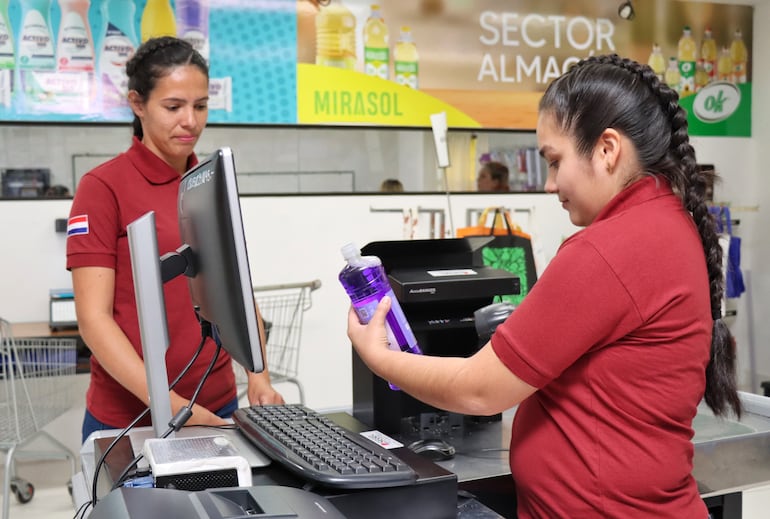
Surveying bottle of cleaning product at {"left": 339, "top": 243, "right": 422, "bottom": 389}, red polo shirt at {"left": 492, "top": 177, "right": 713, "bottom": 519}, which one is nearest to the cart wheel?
bottle of cleaning product at {"left": 339, "top": 243, "right": 422, "bottom": 389}

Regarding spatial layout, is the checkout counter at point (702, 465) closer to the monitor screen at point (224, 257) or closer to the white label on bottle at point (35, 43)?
the monitor screen at point (224, 257)

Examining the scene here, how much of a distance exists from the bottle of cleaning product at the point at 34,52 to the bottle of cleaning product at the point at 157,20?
0.51 metres

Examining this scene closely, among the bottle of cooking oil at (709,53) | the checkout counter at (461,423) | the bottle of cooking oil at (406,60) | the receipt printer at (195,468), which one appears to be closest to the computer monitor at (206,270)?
the receipt printer at (195,468)

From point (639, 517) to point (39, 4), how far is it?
4299 mm

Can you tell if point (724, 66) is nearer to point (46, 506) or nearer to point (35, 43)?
point (35, 43)

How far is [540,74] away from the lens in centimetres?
545

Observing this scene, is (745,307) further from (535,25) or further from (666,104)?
(666,104)

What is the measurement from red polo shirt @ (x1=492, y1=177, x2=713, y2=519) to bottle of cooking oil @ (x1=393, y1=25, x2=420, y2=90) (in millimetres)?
4040

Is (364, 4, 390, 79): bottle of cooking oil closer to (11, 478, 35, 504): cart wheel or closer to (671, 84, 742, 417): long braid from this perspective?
(11, 478, 35, 504): cart wheel

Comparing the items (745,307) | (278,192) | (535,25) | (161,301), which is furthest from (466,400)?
(745,307)

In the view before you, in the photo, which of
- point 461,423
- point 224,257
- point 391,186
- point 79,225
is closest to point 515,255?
point 391,186

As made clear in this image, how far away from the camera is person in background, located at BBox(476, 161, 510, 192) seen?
209 inches

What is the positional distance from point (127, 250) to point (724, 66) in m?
5.45

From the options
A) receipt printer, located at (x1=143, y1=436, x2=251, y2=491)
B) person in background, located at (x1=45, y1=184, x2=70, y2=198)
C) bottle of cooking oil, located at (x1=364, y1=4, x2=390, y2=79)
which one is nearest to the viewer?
receipt printer, located at (x1=143, y1=436, x2=251, y2=491)
